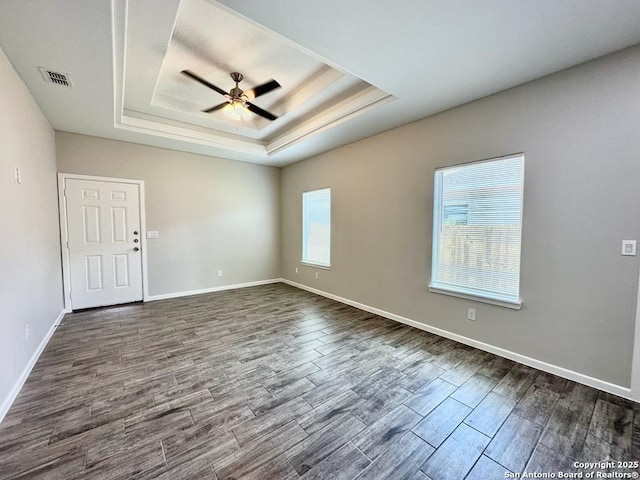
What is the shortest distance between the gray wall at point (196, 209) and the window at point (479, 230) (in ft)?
12.7

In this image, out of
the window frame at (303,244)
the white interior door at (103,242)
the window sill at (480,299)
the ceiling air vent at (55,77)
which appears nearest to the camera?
the ceiling air vent at (55,77)

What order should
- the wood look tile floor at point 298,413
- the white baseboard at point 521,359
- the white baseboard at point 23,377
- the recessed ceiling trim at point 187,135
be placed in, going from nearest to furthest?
the wood look tile floor at point 298,413
the white baseboard at point 23,377
the white baseboard at point 521,359
the recessed ceiling trim at point 187,135

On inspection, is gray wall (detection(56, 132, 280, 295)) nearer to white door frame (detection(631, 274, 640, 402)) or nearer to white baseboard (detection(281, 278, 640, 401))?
white baseboard (detection(281, 278, 640, 401))

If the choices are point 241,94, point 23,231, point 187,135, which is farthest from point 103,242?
point 241,94

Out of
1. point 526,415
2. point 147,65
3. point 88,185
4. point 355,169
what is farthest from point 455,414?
point 88,185

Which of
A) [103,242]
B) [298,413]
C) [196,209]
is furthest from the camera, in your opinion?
[196,209]

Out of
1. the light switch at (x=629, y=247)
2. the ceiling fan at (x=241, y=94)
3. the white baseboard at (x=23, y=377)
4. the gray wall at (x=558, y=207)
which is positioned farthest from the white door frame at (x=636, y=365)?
the white baseboard at (x=23, y=377)

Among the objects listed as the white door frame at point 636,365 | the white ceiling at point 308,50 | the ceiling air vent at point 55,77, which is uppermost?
the white ceiling at point 308,50

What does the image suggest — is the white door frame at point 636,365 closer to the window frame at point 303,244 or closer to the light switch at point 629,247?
the light switch at point 629,247

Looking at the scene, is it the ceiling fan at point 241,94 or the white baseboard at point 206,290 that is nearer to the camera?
the ceiling fan at point 241,94

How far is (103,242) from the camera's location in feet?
13.8

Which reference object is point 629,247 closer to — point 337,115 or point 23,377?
point 337,115

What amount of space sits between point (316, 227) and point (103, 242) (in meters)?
3.63

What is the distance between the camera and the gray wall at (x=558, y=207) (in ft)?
6.76
